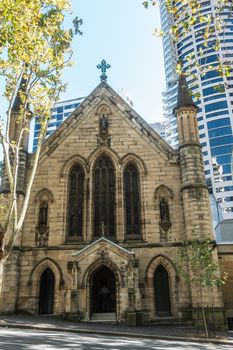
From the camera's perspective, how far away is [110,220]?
72.1 feet

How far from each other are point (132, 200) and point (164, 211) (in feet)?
7.35

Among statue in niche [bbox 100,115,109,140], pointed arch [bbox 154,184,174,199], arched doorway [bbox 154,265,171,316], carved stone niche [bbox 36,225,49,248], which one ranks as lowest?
arched doorway [bbox 154,265,171,316]

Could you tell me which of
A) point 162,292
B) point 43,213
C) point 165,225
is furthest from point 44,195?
point 162,292

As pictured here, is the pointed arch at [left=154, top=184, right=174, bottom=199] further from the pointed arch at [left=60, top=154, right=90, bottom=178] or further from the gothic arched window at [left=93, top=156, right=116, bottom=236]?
the pointed arch at [left=60, top=154, right=90, bottom=178]

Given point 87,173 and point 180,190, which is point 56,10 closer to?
point 87,173

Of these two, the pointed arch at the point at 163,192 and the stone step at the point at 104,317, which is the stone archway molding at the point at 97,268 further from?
the pointed arch at the point at 163,192

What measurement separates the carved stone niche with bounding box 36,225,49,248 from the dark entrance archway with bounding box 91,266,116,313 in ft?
12.2

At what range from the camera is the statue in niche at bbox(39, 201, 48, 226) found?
852 inches

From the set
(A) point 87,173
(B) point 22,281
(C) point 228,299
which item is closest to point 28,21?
(A) point 87,173

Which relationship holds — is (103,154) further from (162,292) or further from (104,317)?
(104,317)

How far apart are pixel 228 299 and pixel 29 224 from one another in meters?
13.3

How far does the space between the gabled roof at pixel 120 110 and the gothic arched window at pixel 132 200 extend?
255 cm

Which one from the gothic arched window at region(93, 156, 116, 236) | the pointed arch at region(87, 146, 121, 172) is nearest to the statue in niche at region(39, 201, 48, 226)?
the gothic arched window at region(93, 156, 116, 236)

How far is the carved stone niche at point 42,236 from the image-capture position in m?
20.9
